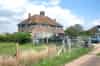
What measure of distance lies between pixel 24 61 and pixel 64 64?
3348 mm

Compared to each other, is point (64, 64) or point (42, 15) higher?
point (42, 15)

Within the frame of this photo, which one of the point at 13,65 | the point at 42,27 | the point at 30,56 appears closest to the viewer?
the point at 13,65

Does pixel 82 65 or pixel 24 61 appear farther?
pixel 82 65

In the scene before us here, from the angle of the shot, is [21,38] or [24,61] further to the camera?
[21,38]

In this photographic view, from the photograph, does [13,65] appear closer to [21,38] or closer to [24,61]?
[24,61]

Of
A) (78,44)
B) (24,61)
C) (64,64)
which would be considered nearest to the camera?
(24,61)

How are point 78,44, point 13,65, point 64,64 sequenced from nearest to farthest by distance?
point 13,65
point 64,64
point 78,44

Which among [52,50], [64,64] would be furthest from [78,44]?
[64,64]

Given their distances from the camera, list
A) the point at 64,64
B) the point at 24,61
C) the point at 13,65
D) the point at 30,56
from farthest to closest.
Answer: the point at 64,64 → the point at 30,56 → the point at 24,61 → the point at 13,65

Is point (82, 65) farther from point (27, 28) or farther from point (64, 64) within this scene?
point (27, 28)

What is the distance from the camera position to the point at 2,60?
15.0 m

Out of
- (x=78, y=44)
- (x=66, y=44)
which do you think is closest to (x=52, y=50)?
(x=66, y=44)

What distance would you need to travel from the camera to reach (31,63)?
1762cm

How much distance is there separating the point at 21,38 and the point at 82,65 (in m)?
24.7
